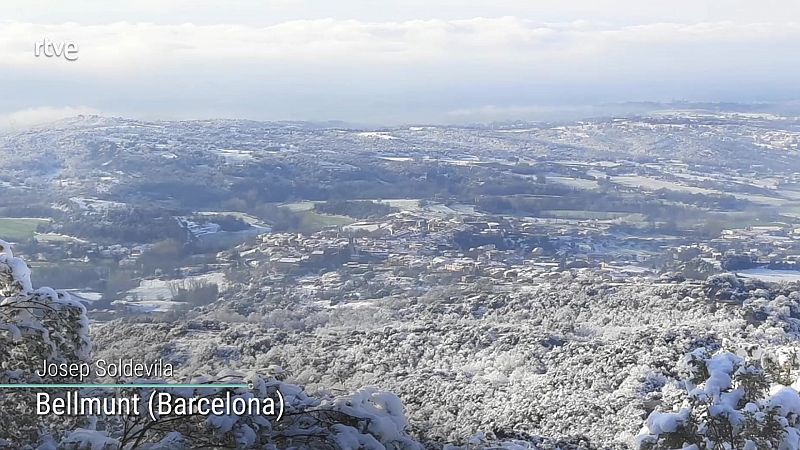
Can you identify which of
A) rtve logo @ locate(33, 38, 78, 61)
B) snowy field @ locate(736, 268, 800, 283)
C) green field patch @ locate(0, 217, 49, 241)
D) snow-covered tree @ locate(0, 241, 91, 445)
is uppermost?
rtve logo @ locate(33, 38, 78, 61)

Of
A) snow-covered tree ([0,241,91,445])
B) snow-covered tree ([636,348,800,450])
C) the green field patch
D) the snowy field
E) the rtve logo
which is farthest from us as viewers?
the snowy field

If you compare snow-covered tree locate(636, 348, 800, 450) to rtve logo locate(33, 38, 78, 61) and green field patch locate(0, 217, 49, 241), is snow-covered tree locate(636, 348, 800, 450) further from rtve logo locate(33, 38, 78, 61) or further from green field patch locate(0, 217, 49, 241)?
green field patch locate(0, 217, 49, 241)

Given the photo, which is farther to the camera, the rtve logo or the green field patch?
the green field patch

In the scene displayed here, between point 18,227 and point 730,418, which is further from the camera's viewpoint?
point 18,227

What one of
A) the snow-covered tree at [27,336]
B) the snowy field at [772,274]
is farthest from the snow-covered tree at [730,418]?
the snowy field at [772,274]

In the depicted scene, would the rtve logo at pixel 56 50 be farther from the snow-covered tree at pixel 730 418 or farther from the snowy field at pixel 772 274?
the snowy field at pixel 772 274

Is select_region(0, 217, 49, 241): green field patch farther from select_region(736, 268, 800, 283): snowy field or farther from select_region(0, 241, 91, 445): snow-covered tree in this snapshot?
select_region(736, 268, 800, 283): snowy field

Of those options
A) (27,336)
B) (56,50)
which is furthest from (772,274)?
(27,336)

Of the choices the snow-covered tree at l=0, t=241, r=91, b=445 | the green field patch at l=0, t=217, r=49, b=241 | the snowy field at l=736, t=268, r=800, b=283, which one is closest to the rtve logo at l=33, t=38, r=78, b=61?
the snow-covered tree at l=0, t=241, r=91, b=445

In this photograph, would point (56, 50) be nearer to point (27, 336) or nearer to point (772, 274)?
point (27, 336)

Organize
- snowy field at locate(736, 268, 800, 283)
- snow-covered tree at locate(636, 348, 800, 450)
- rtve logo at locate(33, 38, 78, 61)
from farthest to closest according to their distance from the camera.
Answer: snowy field at locate(736, 268, 800, 283) < rtve logo at locate(33, 38, 78, 61) < snow-covered tree at locate(636, 348, 800, 450)

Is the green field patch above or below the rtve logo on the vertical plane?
below

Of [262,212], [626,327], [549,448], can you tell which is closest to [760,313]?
[626,327]

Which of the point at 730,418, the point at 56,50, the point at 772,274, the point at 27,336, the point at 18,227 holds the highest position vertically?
the point at 56,50
